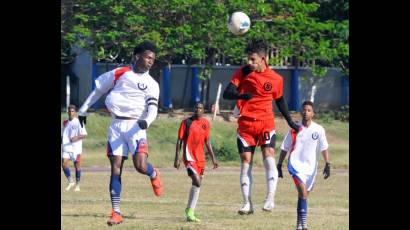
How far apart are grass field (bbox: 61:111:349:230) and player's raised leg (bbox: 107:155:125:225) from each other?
132 mm

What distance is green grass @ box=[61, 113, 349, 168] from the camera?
34781 millimetres

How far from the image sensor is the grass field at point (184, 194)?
15133 millimetres

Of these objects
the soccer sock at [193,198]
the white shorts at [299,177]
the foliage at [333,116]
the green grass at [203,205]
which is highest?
the foliage at [333,116]

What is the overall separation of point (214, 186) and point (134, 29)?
1342cm

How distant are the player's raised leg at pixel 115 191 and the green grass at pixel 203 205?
0.47ft

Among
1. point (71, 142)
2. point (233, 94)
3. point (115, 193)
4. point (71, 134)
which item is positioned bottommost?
point (115, 193)

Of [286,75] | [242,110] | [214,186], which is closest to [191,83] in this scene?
[286,75]

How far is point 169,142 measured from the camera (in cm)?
3653

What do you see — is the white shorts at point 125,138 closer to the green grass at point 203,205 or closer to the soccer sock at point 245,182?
the green grass at point 203,205

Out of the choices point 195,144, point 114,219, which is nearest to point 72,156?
point 195,144

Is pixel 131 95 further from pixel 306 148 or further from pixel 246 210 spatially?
pixel 246 210

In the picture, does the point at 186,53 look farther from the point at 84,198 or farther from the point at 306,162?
the point at 306,162

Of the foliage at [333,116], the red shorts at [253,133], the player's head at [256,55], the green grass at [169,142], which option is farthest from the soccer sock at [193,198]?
the foliage at [333,116]

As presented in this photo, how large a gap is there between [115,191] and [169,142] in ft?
72.2
